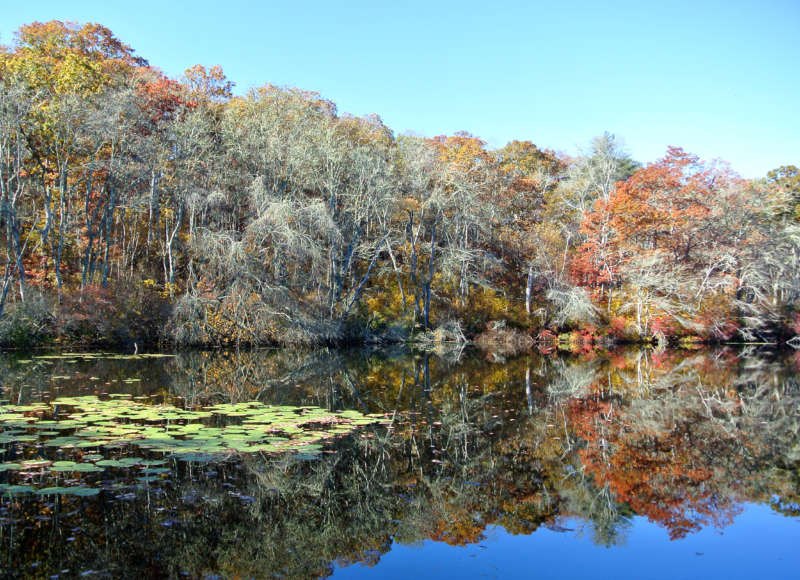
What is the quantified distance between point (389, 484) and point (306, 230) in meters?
19.1

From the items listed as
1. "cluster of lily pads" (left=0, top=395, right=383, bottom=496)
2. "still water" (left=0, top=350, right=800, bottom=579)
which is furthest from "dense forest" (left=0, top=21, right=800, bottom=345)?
"cluster of lily pads" (left=0, top=395, right=383, bottom=496)

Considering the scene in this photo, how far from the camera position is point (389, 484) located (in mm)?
6184

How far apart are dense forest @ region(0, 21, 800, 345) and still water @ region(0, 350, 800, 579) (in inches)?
396

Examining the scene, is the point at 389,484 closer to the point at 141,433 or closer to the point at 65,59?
the point at 141,433

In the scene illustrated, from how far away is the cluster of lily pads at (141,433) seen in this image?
20.5ft

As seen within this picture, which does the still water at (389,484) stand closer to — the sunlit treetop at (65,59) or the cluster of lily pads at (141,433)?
the cluster of lily pads at (141,433)

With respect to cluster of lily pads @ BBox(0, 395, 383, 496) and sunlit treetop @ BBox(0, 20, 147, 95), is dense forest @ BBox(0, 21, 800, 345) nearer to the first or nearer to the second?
sunlit treetop @ BBox(0, 20, 147, 95)

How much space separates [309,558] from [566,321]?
26.9m

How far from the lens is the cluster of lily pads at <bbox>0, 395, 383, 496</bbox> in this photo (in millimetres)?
6262

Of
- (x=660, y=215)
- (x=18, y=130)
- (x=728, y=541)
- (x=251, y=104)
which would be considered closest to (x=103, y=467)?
(x=728, y=541)

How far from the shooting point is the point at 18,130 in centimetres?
1880

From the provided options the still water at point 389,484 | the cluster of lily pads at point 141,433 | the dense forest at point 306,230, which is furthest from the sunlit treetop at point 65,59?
the cluster of lily pads at point 141,433

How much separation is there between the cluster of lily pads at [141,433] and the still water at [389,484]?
0.13ft

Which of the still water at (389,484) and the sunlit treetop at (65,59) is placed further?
the sunlit treetop at (65,59)
